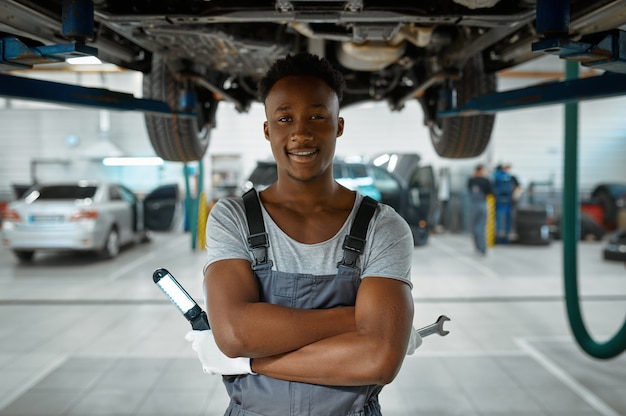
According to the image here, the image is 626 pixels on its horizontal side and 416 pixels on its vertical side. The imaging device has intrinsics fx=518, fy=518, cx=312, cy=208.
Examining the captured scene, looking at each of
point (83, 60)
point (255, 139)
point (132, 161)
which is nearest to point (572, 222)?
point (83, 60)

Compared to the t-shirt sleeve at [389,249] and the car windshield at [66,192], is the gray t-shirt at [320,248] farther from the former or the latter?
the car windshield at [66,192]

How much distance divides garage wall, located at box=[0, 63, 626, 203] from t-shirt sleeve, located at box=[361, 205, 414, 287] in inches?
465

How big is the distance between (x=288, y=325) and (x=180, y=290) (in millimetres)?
379

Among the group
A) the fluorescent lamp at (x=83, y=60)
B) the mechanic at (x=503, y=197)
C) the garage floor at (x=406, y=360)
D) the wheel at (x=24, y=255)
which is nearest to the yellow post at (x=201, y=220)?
the garage floor at (x=406, y=360)

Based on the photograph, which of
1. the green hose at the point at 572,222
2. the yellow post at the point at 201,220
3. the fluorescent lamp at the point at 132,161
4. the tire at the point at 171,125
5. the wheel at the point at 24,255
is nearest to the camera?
the tire at the point at 171,125

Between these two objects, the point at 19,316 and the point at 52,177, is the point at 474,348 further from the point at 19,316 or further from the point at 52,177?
the point at 52,177

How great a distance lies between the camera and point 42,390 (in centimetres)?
318

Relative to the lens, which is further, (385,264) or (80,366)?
(80,366)

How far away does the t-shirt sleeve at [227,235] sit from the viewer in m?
1.27

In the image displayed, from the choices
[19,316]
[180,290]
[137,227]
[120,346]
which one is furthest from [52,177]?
[180,290]

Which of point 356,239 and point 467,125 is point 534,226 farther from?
point 356,239

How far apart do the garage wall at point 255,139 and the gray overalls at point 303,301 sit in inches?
466

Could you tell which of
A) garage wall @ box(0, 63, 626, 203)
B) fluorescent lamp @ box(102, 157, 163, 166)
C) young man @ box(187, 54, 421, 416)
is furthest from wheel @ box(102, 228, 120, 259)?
young man @ box(187, 54, 421, 416)

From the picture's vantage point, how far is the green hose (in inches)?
139
